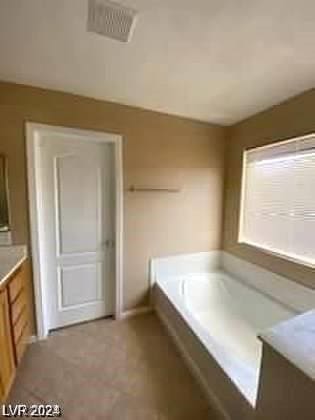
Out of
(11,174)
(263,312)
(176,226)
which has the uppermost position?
(11,174)

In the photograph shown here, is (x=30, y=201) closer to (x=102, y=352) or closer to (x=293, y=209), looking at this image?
(x=102, y=352)

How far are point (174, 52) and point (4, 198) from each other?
1.77 meters

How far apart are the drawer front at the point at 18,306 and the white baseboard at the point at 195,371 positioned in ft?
4.50

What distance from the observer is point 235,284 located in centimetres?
276

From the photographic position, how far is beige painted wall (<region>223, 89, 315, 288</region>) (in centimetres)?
203

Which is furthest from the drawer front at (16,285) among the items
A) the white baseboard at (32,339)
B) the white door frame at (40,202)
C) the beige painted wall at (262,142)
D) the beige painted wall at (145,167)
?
the beige painted wall at (262,142)

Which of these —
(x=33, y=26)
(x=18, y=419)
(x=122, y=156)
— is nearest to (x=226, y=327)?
(x=18, y=419)

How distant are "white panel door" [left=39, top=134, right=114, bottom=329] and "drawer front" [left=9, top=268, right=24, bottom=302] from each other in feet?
1.26

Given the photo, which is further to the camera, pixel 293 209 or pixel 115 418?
pixel 293 209

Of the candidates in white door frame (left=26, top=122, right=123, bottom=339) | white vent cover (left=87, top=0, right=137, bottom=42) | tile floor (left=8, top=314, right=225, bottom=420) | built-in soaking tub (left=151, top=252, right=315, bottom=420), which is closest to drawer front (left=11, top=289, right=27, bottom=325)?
white door frame (left=26, top=122, right=123, bottom=339)

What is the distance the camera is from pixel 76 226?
2508 mm

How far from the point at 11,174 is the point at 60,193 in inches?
17.8

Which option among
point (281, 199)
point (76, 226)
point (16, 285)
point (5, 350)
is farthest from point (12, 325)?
point (281, 199)

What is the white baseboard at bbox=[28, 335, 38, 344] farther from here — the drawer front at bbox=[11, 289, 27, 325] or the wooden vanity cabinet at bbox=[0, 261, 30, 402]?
the drawer front at bbox=[11, 289, 27, 325]
